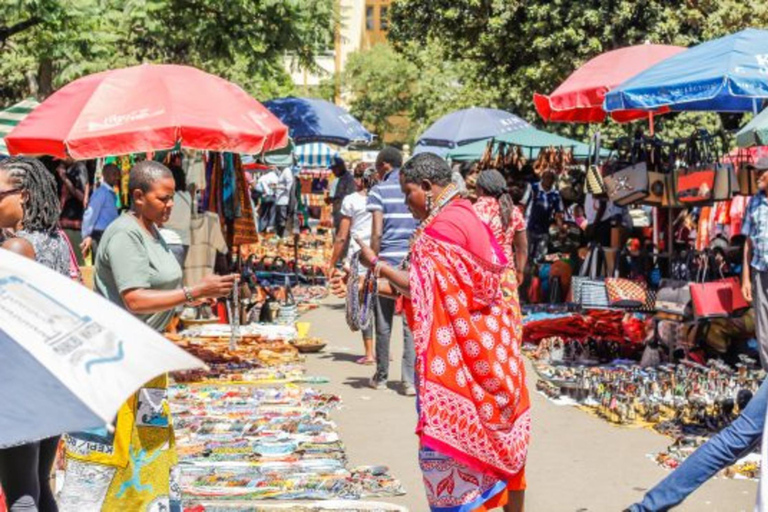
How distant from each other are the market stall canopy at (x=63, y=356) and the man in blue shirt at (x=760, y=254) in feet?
22.0

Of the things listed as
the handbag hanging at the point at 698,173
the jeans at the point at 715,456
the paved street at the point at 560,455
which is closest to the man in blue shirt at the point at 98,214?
the paved street at the point at 560,455

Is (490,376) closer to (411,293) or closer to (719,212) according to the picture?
(411,293)

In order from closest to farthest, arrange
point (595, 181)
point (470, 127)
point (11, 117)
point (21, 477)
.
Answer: point (21, 477), point (595, 181), point (11, 117), point (470, 127)

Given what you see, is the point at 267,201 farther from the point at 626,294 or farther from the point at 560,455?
the point at 560,455

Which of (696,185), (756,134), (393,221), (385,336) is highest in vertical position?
(756,134)

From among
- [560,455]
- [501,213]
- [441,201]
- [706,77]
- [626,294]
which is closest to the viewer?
[441,201]

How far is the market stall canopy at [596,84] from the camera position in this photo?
1269 centimetres

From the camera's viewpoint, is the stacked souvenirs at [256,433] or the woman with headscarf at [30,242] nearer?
the woman with headscarf at [30,242]

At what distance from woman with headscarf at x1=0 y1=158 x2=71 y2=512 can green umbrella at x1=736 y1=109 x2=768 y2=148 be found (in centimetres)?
516

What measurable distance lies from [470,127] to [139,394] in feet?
49.8

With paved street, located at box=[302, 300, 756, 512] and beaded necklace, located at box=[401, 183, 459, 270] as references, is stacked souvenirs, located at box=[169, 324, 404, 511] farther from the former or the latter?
beaded necklace, located at box=[401, 183, 459, 270]

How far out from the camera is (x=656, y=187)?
1173 centimetres

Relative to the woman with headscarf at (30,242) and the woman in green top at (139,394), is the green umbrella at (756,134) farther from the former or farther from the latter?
the woman with headscarf at (30,242)

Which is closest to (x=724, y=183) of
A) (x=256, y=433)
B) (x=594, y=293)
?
(x=594, y=293)
